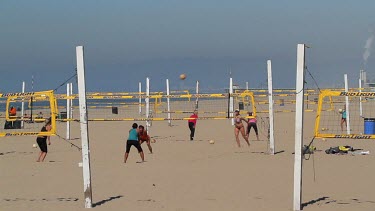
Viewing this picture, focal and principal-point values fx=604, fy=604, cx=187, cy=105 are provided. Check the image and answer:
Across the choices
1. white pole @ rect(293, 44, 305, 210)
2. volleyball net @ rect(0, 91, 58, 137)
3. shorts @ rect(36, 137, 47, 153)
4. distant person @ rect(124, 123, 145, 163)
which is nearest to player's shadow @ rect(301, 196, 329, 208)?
white pole @ rect(293, 44, 305, 210)

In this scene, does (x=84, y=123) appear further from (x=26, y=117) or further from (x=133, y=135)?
(x=26, y=117)

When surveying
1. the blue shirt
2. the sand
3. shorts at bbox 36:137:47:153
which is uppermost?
the blue shirt

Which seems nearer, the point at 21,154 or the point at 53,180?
the point at 53,180

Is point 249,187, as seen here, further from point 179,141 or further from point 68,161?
point 179,141

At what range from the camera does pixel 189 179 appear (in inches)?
449

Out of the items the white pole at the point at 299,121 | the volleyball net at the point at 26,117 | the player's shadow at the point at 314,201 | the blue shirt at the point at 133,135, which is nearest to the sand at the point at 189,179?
the player's shadow at the point at 314,201

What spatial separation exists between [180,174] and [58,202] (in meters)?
3.45

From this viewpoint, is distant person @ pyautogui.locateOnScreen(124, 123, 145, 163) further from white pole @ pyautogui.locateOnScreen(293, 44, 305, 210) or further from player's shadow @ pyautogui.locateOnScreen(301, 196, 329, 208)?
white pole @ pyautogui.locateOnScreen(293, 44, 305, 210)

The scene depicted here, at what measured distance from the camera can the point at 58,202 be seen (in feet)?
30.1

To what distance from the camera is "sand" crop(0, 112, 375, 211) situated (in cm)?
898

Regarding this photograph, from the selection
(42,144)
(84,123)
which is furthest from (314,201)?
(42,144)

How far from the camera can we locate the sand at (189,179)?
898cm

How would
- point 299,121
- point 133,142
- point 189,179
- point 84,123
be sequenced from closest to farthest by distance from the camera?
point 299,121 → point 84,123 → point 189,179 → point 133,142

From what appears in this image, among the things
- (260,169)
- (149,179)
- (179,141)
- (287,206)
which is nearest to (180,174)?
(149,179)
